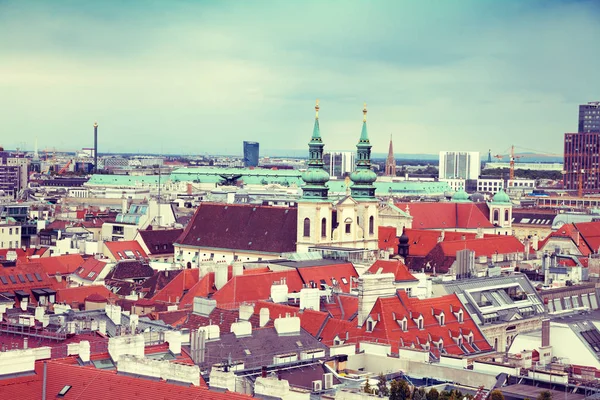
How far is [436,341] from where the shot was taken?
6438 cm

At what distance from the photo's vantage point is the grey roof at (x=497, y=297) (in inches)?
2913

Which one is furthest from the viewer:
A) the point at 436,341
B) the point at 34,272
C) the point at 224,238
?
the point at 224,238

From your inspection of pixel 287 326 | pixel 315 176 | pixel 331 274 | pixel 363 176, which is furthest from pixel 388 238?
pixel 287 326

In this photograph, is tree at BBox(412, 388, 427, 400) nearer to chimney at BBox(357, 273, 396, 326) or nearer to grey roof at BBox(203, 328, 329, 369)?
grey roof at BBox(203, 328, 329, 369)

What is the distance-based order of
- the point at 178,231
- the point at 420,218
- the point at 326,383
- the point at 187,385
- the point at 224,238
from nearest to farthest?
1. the point at 187,385
2. the point at 326,383
3. the point at 224,238
4. the point at 178,231
5. the point at 420,218

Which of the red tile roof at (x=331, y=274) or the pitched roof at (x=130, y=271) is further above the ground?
the red tile roof at (x=331, y=274)

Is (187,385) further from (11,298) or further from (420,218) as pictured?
(420,218)

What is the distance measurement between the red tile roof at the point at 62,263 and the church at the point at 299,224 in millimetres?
12079

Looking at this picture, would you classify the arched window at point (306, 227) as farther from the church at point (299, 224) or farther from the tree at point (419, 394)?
the tree at point (419, 394)

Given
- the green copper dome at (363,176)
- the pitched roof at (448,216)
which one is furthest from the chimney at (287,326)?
the pitched roof at (448,216)

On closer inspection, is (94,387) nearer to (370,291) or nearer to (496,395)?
(496,395)

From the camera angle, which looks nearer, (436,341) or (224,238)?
(436,341)

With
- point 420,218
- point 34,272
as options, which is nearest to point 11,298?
point 34,272

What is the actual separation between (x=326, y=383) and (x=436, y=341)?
59.4 ft
